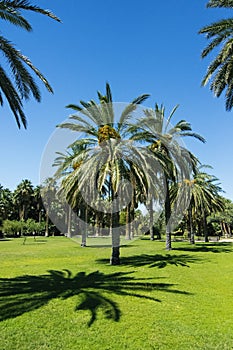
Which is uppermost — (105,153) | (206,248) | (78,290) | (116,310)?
(105,153)

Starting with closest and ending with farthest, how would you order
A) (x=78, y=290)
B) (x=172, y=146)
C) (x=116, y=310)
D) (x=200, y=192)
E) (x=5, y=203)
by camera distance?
(x=116, y=310)
(x=78, y=290)
(x=172, y=146)
(x=200, y=192)
(x=5, y=203)

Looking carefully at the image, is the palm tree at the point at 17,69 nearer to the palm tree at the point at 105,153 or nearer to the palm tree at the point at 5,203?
the palm tree at the point at 105,153

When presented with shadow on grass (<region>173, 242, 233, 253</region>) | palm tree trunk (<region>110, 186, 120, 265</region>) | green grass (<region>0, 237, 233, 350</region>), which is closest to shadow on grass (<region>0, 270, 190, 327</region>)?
green grass (<region>0, 237, 233, 350</region>)

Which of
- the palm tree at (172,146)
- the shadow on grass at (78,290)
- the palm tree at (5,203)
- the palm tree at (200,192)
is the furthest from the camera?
the palm tree at (5,203)

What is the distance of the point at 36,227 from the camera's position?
42.9m

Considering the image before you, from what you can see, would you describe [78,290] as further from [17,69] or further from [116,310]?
[17,69]

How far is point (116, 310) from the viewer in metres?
8.45

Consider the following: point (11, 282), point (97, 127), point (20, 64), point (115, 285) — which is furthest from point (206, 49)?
point (11, 282)

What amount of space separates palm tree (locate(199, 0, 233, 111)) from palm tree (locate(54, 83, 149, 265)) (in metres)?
4.32

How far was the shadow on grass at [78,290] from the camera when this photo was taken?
28.1ft

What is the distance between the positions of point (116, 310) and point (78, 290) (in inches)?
98.7

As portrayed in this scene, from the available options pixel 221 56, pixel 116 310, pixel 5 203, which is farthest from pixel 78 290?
pixel 5 203

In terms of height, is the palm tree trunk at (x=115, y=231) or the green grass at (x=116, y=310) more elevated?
the palm tree trunk at (x=115, y=231)

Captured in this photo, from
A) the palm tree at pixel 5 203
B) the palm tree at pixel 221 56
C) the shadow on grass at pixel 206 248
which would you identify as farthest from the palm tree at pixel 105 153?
the palm tree at pixel 5 203
